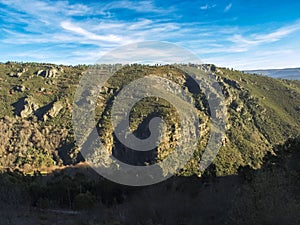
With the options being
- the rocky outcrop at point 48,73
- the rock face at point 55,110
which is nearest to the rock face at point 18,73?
the rocky outcrop at point 48,73

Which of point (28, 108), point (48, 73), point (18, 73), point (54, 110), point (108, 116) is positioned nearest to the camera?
point (108, 116)

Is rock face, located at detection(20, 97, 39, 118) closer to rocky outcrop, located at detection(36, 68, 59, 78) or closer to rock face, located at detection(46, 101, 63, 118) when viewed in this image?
rock face, located at detection(46, 101, 63, 118)

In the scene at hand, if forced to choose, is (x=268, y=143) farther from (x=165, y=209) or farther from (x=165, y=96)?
(x=165, y=209)

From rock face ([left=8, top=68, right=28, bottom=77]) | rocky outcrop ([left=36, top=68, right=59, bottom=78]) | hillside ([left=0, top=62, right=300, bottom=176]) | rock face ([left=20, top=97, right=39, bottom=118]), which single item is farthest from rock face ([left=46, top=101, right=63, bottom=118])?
rock face ([left=8, top=68, right=28, bottom=77])

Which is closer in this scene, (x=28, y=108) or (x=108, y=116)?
(x=108, y=116)

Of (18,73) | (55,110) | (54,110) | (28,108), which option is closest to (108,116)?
(55,110)

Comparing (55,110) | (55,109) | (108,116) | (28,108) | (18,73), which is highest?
(18,73)

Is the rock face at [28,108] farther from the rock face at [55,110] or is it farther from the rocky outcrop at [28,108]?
the rock face at [55,110]

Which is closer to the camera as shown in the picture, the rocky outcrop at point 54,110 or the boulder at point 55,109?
the rocky outcrop at point 54,110

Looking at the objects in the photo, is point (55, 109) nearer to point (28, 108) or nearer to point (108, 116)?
point (28, 108)

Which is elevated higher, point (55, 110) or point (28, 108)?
point (28, 108)
